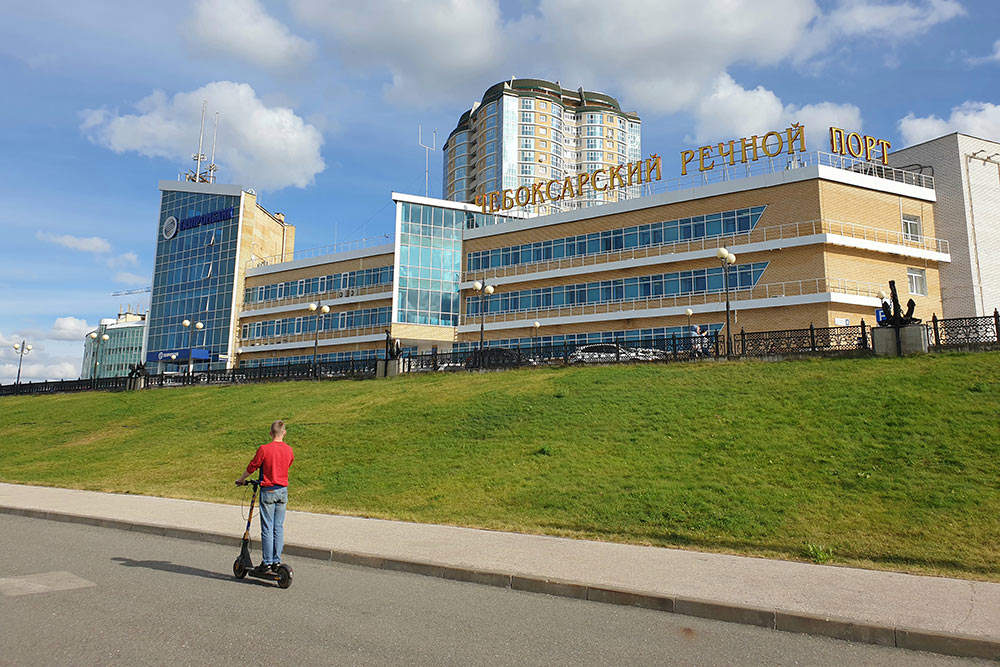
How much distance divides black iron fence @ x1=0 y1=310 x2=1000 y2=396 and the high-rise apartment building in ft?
250

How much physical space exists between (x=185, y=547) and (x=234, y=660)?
6115 mm

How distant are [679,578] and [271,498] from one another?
193 inches

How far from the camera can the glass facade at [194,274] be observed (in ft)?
233

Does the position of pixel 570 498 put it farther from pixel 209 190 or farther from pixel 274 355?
pixel 209 190

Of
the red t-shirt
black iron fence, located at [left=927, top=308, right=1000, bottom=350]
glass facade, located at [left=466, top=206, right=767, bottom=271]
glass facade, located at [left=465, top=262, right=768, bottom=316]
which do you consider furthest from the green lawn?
glass facade, located at [left=466, top=206, right=767, bottom=271]

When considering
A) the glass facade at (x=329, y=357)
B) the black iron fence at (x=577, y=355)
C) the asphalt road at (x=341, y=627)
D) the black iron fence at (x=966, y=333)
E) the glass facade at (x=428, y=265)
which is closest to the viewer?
the asphalt road at (x=341, y=627)

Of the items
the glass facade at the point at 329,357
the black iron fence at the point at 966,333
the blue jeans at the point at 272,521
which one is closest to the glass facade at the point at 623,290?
the glass facade at the point at 329,357

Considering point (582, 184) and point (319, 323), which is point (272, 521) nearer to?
point (582, 184)

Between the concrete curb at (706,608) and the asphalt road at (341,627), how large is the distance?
14 cm

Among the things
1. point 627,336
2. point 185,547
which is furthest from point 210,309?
point 185,547

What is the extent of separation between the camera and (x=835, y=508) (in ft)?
36.9

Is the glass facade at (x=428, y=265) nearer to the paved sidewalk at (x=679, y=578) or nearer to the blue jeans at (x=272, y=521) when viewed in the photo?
the paved sidewalk at (x=679, y=578)

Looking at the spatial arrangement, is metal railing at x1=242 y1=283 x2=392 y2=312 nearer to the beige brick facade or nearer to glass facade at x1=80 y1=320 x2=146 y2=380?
the beige brick facade

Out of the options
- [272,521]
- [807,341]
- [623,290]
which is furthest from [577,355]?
[623,290]
